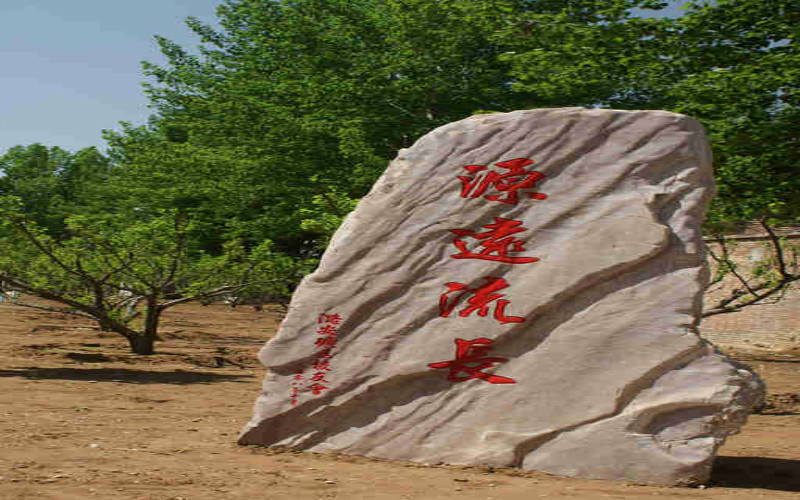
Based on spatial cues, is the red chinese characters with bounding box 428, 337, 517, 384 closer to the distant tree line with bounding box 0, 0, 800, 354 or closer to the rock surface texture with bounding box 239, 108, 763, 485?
the rock surface texture with bounding box 239, 108, 763, 485

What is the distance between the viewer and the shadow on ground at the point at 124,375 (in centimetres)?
899

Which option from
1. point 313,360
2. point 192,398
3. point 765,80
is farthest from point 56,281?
point 765,80

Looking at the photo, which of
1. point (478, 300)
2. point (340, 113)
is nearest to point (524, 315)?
point (478, 300)

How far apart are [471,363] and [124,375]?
6.27 metres

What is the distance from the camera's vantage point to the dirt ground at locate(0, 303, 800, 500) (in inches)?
160

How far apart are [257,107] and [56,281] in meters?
5.94

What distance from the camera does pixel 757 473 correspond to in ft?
16.4

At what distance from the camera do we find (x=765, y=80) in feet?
23.8

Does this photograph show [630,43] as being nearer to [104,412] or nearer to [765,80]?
[765,80]

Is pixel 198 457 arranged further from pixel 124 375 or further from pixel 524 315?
pixel 124 375

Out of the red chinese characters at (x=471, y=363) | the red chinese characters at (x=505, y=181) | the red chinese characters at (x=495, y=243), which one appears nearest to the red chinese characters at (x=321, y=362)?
the red chinese characters at (x=471, y=363)

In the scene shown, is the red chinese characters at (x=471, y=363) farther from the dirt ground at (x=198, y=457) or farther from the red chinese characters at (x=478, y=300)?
the dirt ground at (x=198, y=457)

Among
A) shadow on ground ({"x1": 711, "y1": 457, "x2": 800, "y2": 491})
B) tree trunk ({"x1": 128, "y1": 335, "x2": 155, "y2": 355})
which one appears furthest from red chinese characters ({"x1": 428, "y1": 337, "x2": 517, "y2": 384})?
tree trunk ({"x1": 128, "y1": 335, "x2": 155, "y2": 355})

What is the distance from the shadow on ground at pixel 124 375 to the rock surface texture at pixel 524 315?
176 inches
